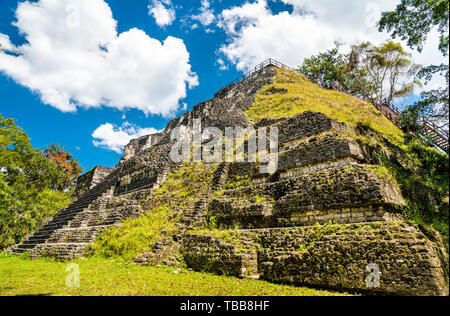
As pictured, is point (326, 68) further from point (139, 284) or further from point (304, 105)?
point (139, 284)

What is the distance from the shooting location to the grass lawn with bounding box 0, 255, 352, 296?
5742 mm

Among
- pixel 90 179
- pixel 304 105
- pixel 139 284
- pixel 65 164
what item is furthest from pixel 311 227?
pixel 65 164

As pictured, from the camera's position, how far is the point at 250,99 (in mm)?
19391

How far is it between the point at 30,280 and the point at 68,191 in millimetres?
26987

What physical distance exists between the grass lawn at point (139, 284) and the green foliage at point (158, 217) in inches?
66.5

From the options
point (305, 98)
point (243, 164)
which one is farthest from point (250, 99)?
point (243, 164)

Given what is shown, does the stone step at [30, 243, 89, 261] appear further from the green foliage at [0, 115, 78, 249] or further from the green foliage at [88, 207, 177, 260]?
the green foliage at [0, 115, 78, 249]

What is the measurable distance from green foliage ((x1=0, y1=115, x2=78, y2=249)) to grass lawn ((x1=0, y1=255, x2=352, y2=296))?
1090cm

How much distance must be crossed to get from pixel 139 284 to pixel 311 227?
15.7 ft

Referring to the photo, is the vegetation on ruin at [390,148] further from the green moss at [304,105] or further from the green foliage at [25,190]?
the green foliage at [25,190]

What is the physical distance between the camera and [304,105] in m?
14.3

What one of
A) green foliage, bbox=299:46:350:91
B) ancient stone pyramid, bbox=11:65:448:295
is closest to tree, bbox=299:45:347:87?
green foliage, bbox=299:46:350:91
